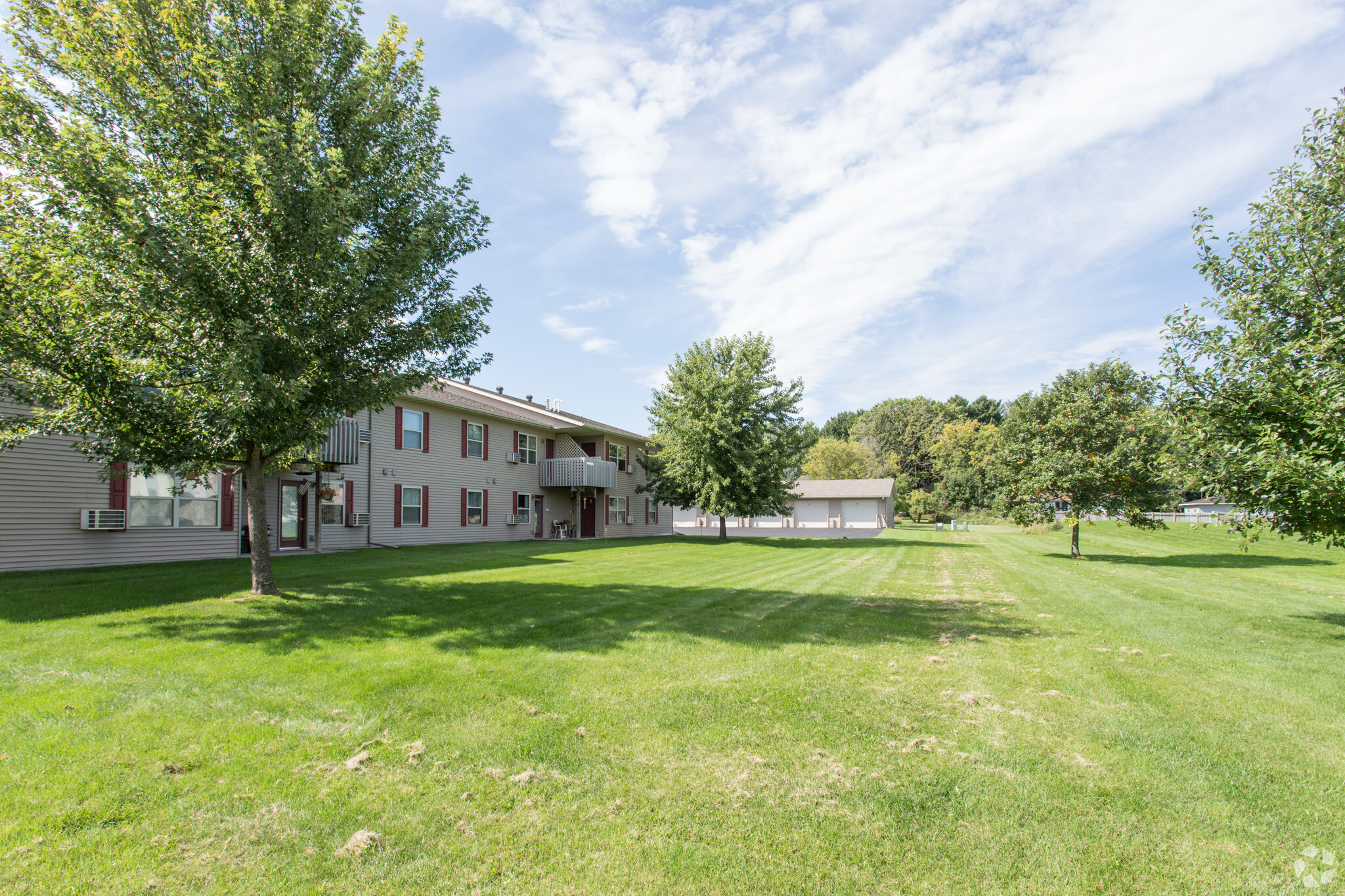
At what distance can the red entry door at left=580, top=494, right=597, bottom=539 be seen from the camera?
30.0 meters

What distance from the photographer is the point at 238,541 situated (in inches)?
608

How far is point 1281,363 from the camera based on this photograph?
7434mm

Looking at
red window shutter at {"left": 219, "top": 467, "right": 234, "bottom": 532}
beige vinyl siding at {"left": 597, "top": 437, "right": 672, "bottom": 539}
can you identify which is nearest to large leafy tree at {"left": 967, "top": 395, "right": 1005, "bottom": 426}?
beige vinyl siding at {"left": 597, "top": 437, "right": 672, "bottom": 539}

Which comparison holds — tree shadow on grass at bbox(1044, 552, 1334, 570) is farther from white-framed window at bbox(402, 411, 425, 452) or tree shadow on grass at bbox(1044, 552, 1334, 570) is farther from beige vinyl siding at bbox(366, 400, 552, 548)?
white-framed window at bbox(402, 411, 425, 452)

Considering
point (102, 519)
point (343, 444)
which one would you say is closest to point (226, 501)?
point (102, 519)

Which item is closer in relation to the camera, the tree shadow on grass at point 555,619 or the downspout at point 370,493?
the tree shadow on grass at point 555,619

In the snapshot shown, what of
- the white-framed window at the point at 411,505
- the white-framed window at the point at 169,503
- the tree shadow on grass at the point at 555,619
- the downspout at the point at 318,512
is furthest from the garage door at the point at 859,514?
the white-framed window at the point at 169,503

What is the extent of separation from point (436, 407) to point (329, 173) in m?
15.0

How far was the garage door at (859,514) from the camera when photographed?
46247 millimetres

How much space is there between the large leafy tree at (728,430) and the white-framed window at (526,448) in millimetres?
5848

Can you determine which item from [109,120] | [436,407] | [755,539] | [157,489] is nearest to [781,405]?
[755,539]

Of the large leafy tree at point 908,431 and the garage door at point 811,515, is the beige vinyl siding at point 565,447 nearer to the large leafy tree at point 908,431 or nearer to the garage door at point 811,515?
the garage door at point 811,515

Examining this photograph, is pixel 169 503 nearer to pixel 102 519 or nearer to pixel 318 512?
pixel 102 519

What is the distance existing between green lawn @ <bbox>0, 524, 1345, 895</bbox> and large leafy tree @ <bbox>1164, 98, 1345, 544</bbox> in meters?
1.89
